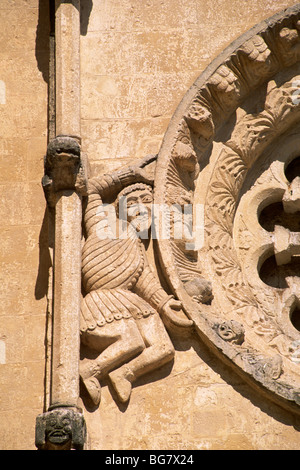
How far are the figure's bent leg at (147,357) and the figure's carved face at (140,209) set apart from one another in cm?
70

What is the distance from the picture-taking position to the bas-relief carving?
796 cm

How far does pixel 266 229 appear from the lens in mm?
9094

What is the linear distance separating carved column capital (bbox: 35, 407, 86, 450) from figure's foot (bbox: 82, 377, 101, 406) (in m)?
0.32

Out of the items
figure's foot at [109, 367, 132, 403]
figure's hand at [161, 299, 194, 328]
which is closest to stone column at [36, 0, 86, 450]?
figure's foot at [109, 367, 132, 403]

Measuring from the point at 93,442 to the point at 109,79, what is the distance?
2.85 metres

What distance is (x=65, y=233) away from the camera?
8133 mm

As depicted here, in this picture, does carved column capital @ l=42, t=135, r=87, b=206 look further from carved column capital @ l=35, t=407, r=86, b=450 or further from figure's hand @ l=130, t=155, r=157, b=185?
carved column capital @ l=35, t=407, r=86, b=450

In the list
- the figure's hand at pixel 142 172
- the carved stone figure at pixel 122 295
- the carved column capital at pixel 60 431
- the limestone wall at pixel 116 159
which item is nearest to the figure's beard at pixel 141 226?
the carved stone figure at pixel 122 295

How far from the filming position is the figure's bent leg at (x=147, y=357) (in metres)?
7.84

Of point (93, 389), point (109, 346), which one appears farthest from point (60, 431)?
point (109, 346)

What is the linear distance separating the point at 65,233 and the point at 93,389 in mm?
1115

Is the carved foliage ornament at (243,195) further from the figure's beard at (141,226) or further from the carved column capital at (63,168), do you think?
the carved column capital at (63,168)
